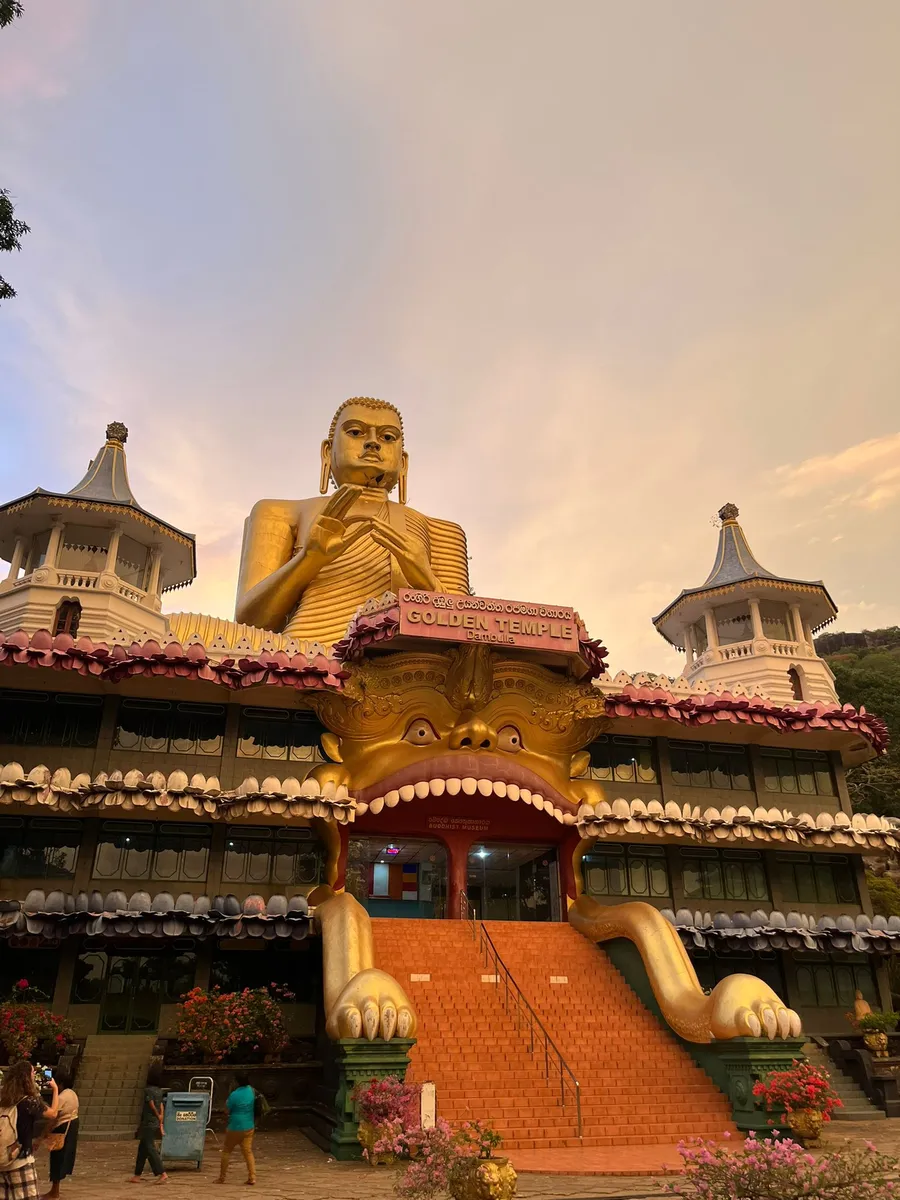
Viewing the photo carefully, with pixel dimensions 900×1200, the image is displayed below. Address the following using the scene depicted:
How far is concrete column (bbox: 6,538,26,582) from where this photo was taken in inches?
1446

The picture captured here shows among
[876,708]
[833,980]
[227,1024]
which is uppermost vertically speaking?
[876,708]

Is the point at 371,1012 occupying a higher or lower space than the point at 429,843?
lower

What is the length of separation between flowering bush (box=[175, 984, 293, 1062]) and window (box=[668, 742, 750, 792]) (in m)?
11.3

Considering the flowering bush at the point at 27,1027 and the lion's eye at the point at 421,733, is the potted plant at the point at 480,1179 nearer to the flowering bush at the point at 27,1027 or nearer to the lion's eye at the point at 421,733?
the flowering bush at the point at 27,1027

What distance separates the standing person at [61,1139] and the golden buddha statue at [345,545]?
507 inches

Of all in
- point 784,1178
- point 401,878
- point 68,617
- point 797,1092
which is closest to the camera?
point 784,1178

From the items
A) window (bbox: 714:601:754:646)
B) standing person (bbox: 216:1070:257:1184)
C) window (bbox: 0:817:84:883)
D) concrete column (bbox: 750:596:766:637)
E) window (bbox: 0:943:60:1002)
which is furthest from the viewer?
window (bbox: 714:601:754:646)

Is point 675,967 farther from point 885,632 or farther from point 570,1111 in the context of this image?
point 885,632

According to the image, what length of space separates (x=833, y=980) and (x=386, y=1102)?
1300 centimetres

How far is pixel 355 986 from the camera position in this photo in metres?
13.6

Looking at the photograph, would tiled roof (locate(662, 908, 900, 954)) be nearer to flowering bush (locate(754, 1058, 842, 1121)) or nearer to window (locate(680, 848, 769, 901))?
window (locate(680, 848, 769, 901))

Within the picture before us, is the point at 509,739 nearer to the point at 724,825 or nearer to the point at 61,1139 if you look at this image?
the point at 724,825

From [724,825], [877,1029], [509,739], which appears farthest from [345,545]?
[877,1029]

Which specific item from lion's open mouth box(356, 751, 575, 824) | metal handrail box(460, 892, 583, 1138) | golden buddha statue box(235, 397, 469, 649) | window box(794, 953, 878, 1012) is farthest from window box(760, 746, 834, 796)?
golden buddha statue box(235, 397, 469, 649)
